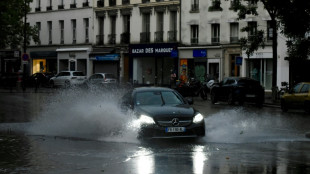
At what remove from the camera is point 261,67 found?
53.4 meters

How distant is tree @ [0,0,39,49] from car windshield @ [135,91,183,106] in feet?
131

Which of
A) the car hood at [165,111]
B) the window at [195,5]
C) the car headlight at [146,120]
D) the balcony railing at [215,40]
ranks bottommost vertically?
the car headlight at [146,120]

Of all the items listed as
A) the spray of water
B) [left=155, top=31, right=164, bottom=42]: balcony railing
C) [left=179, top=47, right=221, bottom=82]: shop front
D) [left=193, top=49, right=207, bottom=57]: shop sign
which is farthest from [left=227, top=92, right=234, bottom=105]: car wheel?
[left=155, top=31, right=164, bottom=42]: balcony railing

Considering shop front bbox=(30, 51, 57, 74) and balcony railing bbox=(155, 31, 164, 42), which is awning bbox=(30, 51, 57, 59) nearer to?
shop front bbox=(30, 51, 57, 74)

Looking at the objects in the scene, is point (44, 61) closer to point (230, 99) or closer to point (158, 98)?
point (230, 99)

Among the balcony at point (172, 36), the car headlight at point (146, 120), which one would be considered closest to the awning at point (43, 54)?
the balcony at point (172, 36)

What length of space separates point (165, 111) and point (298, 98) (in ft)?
50.1

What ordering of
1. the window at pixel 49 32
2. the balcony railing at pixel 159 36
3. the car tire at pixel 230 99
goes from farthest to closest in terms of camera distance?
the window at pixel 49 32 → the balcony railing at pixel 159 36 → the car tire at pixel 230 99

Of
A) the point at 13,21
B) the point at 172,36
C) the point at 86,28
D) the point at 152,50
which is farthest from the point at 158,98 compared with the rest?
the point at 86,28

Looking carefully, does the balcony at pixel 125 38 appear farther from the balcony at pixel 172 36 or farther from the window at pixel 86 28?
the window at pixel 86 28

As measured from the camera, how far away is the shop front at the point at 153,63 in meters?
60.3

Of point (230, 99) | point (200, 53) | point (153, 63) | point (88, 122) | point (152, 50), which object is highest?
point (152, 50)

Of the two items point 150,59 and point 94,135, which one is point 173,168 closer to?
point 94,135

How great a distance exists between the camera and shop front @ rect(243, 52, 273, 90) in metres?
52.8
